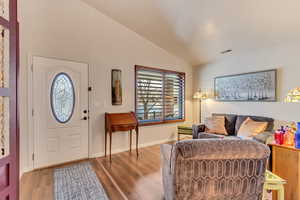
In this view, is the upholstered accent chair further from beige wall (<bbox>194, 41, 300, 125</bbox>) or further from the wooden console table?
beige wall (<bbox>194, 41, 300, 125</bbox>)

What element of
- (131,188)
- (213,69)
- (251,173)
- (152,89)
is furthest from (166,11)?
(131,188)

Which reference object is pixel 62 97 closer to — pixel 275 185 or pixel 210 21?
pixel 210 21

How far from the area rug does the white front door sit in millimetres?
372

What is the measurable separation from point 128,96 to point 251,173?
289 centimetres

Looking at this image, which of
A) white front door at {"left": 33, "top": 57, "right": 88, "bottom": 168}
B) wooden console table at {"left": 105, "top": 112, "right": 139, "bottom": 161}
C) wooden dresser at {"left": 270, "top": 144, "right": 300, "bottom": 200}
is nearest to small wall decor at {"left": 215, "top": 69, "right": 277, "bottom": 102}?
wooden dresser at {"left": 270, "top": 144, "right": 300, "bottom": 200}

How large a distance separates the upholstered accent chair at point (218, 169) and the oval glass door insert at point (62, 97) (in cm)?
248

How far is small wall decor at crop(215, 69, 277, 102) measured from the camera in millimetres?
3219

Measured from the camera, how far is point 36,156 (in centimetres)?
269

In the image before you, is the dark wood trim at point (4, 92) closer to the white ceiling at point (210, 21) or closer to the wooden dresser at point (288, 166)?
the wooden dresser at point (288, 166)

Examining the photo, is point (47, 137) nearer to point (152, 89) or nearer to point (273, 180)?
point (152, 89)

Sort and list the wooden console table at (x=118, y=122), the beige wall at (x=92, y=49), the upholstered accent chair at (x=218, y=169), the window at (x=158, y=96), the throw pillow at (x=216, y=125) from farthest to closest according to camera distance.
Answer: the window at (x=158, y=96), the throw pillow at (x=216, y=125), the wooden console table at (x=118, y=122), the beige wall at (x=92, y=49), the upholstered accent chair at (x=218, y=169)

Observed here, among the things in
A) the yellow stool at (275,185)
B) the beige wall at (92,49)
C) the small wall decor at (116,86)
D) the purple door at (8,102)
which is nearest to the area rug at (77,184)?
the beige wall at (92,49)

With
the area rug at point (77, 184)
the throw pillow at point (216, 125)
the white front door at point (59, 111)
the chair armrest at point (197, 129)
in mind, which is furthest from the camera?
the chair armrest at point (197, 129)

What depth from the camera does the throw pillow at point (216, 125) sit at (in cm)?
344
